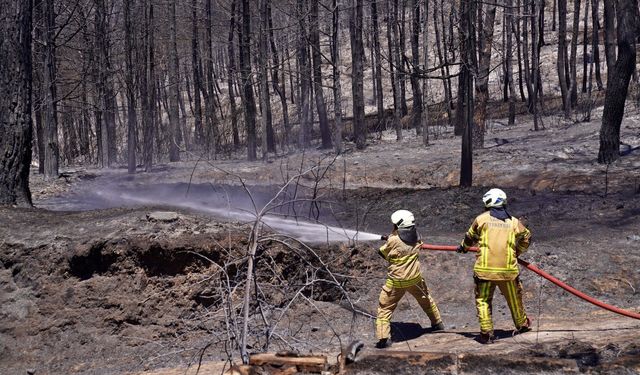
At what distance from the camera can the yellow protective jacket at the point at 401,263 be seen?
7.85m

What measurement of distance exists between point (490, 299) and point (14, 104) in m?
8.64

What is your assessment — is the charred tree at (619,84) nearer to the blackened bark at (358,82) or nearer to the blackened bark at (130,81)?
the blackened bark at (358,82)

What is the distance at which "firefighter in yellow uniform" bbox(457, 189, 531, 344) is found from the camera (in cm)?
746

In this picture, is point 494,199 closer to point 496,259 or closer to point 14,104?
point 496,259

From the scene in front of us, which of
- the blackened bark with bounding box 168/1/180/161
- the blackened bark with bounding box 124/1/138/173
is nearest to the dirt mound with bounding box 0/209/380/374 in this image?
the blackened bark with bounding box 124/1/138/173

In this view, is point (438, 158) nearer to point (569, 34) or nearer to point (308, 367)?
point (308, 367)

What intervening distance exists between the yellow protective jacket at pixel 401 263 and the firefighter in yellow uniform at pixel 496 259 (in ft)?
2.14

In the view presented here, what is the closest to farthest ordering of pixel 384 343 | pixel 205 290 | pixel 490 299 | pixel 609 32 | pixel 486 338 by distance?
pixel 486 338
pixel 490 299
pixel 384 343
pixel 205 290
pixel 609 32

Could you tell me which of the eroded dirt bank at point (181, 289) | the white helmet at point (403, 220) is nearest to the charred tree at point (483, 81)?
the eroded dirt bank at point (181, 289)

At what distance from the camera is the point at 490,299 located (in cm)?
755

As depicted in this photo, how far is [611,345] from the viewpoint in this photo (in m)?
6.18

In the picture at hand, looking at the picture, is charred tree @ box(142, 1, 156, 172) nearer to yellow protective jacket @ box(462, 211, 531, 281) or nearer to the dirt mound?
the dirt mound

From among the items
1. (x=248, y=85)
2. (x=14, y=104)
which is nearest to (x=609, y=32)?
(x=248, y=85)

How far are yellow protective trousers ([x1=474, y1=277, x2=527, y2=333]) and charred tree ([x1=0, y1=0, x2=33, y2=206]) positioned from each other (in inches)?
319
